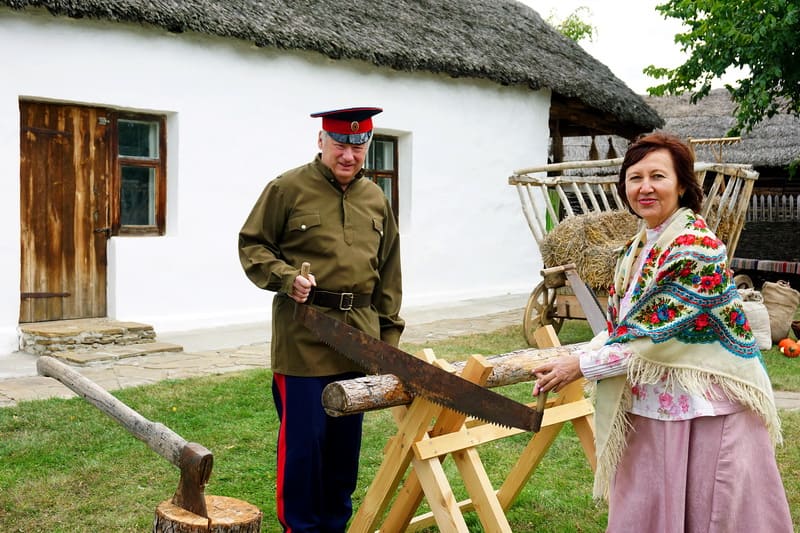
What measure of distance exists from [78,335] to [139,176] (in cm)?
201

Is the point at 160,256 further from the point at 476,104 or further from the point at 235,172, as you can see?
the point at 476,104

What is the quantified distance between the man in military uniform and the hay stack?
4314 millimetres

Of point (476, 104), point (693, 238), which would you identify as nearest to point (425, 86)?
point (476, 104)

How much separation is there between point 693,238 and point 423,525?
1970 millimetres

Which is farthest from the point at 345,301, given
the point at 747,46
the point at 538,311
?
the point at 747,46

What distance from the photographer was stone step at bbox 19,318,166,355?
7578 millimetres

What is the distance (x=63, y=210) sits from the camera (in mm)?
8203

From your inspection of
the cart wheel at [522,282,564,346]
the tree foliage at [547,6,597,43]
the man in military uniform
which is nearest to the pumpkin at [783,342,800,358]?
the cart wheel at [522,282,564,346]

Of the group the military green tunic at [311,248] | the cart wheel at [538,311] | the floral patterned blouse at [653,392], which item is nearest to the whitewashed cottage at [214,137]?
the cart wheel at [538,311]

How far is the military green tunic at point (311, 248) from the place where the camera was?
328 centimetres

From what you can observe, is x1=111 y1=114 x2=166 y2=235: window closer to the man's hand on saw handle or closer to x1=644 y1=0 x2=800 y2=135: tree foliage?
the man's hand on saw handle

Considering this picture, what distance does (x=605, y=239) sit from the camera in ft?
25.3

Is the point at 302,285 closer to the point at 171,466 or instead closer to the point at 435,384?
the point at 435,384

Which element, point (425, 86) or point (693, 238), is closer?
point (693, 238)
